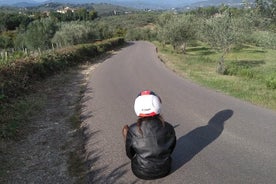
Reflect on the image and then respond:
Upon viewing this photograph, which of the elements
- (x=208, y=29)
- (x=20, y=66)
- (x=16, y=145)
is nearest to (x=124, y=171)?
(x=16, y=145)

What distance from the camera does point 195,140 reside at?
23.7ft

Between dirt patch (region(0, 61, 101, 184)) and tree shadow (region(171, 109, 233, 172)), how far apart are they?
176 centimetres

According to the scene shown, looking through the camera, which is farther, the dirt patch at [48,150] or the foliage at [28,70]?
the foliage at [28,70]

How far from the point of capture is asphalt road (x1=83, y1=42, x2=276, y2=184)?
5.58 meters

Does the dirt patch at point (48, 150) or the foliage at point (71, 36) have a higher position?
the dirt patch at point (48, 150)

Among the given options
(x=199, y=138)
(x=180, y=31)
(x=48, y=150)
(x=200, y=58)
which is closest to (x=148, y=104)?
(x=199, y=138)

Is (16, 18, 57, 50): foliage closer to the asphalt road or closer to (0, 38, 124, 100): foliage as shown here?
(0, 38, 124, 100): foliage

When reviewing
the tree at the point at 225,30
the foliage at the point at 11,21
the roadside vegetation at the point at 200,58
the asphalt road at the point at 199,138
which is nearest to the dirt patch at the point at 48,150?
the asphalt road at the point at 199,138

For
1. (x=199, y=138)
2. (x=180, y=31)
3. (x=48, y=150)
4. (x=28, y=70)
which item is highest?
(x=199, y=138)

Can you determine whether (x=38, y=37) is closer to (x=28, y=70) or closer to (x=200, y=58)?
(x=200, y=58)

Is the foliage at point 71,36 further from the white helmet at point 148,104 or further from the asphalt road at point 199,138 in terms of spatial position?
the white helmet at point 148,104

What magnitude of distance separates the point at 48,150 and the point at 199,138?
3207mm

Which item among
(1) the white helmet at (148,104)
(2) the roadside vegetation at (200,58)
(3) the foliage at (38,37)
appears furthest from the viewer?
(3) the foliage at (38,37)

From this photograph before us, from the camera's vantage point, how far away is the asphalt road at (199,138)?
558 centimetres
